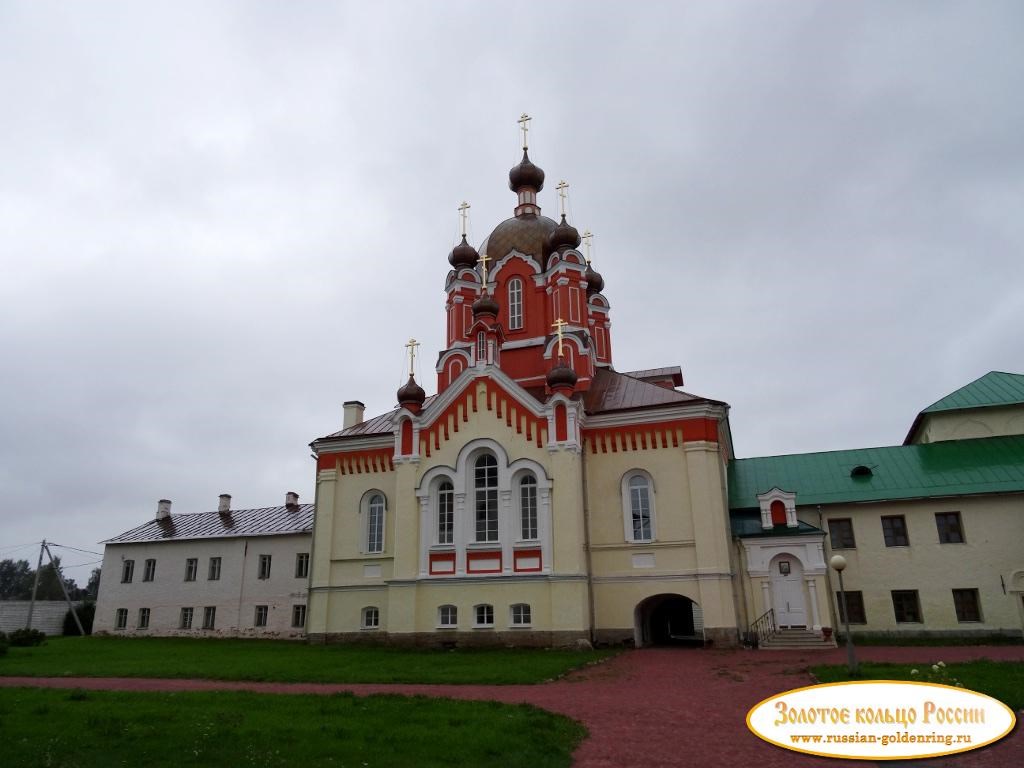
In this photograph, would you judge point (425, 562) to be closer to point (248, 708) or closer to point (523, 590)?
point (523, 590)

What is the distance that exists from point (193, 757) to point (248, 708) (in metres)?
2.98

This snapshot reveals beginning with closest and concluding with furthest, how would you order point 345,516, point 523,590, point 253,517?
point 523,590 < point 345,516 < point 253,517

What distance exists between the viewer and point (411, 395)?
2564 centimetres

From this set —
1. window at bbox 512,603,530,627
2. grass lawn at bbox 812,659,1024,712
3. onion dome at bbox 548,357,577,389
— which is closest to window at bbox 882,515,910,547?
grass lawn at bbox 812,659,1024,712

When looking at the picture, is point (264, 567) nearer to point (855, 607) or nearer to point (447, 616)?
point (447, 616)

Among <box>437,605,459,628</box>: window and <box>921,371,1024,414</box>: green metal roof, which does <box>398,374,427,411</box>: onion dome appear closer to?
<box>437,605,459,628</box>: window

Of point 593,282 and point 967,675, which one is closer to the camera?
point 967,675

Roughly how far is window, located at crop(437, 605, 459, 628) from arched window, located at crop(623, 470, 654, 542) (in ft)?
19.5

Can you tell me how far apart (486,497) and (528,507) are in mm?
1499

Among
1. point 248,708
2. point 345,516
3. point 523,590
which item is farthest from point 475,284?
point 248,708

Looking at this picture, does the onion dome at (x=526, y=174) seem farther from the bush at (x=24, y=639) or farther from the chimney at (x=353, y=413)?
the bush at (x=24, y=639)

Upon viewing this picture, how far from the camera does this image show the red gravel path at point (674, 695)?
8.14 m

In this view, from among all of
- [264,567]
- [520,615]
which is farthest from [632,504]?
[264,567]

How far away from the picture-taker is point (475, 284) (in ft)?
100
